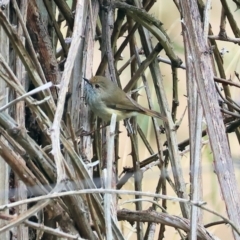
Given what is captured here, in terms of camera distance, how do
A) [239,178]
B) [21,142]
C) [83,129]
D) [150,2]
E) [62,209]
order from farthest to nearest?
1. [239,178]
2. [150,2]
3. [83,129]
4. [62,209]
5. [21,142]

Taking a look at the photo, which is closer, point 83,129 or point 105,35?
point 83,129

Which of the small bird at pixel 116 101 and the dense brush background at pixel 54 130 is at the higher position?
the small bird at pixel 116 101

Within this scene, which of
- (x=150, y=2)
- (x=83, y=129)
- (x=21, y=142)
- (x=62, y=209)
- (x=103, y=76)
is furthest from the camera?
(x=150, y=2)

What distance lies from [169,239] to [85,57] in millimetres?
1801

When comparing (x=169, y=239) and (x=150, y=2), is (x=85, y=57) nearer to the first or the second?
(x=150, y=2)

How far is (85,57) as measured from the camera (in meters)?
1.06

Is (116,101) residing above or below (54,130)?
above

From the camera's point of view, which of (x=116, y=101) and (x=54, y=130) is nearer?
(x=54, y=130)

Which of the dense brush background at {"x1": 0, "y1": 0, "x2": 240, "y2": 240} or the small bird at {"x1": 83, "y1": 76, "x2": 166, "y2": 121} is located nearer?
the dense brush background at {"x1": 0, "y1": 0, "x2": 240, "y2": 240}

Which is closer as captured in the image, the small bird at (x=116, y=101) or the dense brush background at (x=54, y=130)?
the dense brush background at (x=54, y=130)

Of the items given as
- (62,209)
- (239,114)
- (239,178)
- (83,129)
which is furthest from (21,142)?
(239,178)

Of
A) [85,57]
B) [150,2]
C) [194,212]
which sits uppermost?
[150,2]

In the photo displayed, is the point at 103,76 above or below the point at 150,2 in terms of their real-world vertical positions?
below

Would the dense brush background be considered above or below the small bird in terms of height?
below
